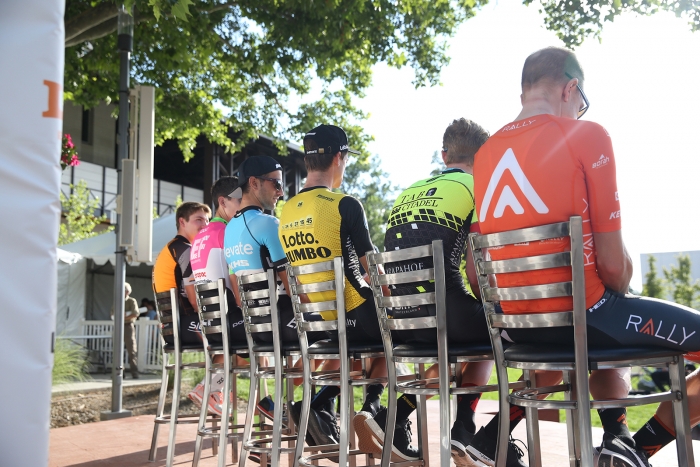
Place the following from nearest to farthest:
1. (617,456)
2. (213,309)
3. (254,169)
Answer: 1. (617,456)
2. (213,309)
3. (254,169)

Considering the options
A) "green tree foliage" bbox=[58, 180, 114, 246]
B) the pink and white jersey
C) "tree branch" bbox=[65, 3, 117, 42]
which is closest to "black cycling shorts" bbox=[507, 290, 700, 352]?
the pink and white jersey

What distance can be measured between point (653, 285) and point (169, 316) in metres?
26.6

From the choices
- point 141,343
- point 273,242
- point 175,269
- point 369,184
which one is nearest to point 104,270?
point 141,343

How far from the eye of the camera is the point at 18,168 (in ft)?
5.31

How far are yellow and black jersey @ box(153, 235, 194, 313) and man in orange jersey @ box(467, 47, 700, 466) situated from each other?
140 inches

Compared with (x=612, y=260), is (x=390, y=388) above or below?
below

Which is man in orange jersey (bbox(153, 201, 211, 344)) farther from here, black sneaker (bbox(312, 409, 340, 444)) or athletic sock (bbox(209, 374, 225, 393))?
black sneaker (bbox(312, 409, 340, 444))

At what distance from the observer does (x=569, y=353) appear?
88.7 inches

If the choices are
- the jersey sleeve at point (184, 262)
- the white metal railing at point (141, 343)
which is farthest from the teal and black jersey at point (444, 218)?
the white metal railing at point (141, 343)

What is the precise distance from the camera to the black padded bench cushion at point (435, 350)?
2846mm

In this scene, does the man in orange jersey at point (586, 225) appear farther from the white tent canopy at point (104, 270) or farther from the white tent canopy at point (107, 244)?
the white tent canopy at point (107, 244)

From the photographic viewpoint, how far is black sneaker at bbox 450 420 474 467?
9.27 ft

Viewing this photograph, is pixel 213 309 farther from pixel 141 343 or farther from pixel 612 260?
pixel 141 343

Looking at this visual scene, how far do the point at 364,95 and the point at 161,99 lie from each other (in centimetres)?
371
